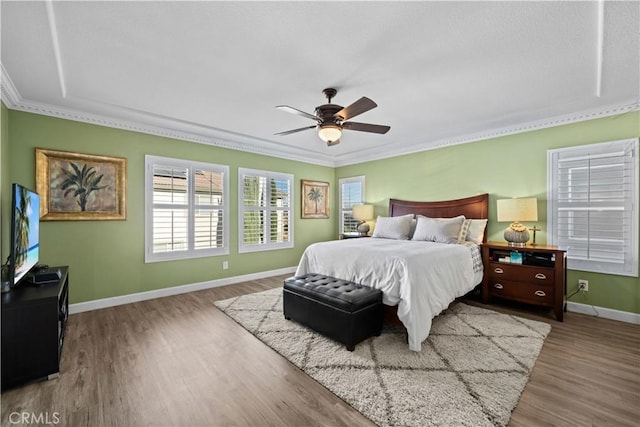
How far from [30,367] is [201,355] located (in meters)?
1.16

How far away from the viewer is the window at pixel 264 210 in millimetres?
5145

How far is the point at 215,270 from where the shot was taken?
4781mm

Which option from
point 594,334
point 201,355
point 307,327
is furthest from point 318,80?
point 594,334

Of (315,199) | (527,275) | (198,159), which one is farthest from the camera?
(315,199)

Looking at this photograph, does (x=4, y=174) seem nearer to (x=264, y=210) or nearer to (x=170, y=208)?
(x=170, y=208)

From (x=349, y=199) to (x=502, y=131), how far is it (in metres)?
3.21

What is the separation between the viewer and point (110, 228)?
3.77 metres

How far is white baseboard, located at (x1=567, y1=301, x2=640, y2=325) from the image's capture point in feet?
10.6

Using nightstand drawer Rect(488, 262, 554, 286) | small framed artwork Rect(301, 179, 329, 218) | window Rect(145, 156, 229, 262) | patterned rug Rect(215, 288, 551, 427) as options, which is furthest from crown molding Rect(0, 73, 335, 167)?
nightstand drawer Rect(488, 262, 554, 286)

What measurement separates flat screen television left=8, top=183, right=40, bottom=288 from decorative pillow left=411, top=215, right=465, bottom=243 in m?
4.38

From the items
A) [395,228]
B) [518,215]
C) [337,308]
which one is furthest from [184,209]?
[518,215]

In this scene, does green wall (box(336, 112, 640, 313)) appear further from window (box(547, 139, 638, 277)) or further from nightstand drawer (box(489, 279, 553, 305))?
nightstand drawer (box(489, 279, 553, 305))

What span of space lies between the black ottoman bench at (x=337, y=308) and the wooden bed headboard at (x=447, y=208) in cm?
258

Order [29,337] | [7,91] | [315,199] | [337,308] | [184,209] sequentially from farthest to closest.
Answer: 1. [315,199]
2. [184,209]
3. [7,91]
4. [337,308]
5. [29,337]
